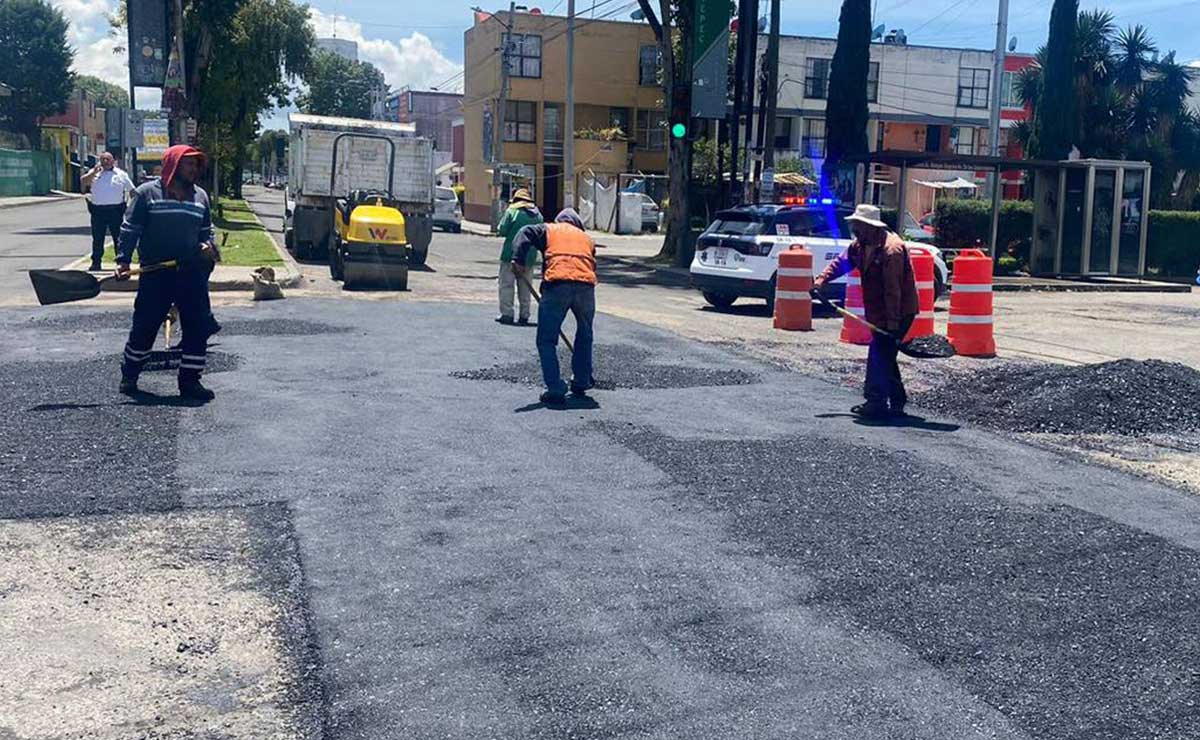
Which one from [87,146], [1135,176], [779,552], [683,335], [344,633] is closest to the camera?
[344,633]

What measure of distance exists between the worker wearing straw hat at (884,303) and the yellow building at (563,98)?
52.2m

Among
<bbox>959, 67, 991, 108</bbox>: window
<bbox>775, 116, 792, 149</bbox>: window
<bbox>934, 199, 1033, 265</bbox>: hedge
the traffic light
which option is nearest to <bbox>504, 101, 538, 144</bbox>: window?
<bbox>775, 116, 792, 149</bbox>: window

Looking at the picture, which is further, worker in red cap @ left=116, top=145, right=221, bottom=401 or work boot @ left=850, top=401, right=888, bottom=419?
work boot @ left=850, top=401, right=888, bottom=419

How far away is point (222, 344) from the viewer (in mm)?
12945

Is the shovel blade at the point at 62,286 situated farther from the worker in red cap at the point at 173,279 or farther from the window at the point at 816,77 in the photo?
the window at the point at 816,77

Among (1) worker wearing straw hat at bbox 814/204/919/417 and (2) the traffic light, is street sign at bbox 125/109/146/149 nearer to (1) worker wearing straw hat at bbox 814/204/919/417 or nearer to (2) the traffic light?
(2) the traffic light

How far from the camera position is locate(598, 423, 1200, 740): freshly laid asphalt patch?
15.8 feet

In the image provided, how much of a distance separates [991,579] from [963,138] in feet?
211

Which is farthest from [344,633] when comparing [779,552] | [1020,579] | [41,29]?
[41,29]

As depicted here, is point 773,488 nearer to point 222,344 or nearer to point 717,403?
point 717,403

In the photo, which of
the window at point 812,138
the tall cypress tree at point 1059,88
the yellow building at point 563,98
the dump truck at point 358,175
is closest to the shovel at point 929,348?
the dump truck at point 358,175

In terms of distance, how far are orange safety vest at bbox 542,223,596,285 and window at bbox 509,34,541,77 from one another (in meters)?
53.4

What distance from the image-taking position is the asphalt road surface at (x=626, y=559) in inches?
184

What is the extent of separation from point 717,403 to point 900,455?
88.9 inches
